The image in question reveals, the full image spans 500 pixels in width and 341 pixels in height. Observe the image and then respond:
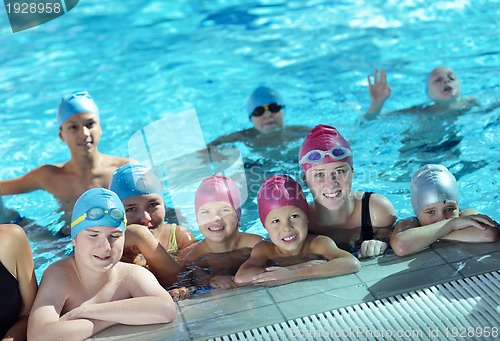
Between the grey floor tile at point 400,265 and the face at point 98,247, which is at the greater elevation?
the face at point 98,247

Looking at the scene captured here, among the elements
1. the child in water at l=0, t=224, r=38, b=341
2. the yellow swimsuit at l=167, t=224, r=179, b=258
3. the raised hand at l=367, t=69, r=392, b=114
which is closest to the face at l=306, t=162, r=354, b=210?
the yellow swimsuit at l=167, t=224, r=179, b=258

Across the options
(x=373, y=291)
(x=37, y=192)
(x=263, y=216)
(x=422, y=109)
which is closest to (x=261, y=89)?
(x=422, y=109)

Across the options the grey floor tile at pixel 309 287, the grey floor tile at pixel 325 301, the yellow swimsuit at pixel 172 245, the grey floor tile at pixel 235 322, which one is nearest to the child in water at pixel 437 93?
the yellow swimsuit at pixel 172 245

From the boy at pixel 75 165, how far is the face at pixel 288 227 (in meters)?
2.26

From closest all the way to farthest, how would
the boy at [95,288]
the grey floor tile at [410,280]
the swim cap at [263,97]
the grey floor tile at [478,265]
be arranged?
the boy at [95,288] < the grey floor tile at [410,280] < the grey floor tile at [478,265] < the swim cap at [263,97]

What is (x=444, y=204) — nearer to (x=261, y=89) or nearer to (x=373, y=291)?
(x=373, y=291)

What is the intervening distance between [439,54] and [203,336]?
6.55m

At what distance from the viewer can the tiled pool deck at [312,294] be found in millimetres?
3658

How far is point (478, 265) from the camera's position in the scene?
4043 millimetres

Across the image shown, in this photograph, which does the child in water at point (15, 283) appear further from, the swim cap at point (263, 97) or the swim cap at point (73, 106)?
the swim cap at point (263, 97)

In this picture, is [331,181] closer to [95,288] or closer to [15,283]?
[95,288]

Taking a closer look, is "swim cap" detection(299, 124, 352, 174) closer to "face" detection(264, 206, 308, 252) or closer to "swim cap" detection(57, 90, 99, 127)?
"face" detection(264, 206, 308, 252)

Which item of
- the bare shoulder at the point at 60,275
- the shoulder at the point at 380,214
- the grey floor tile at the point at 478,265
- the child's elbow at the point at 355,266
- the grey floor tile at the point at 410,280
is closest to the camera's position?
the bare shoulder at the point at 60,275

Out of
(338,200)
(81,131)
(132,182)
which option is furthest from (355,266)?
(81,131)
